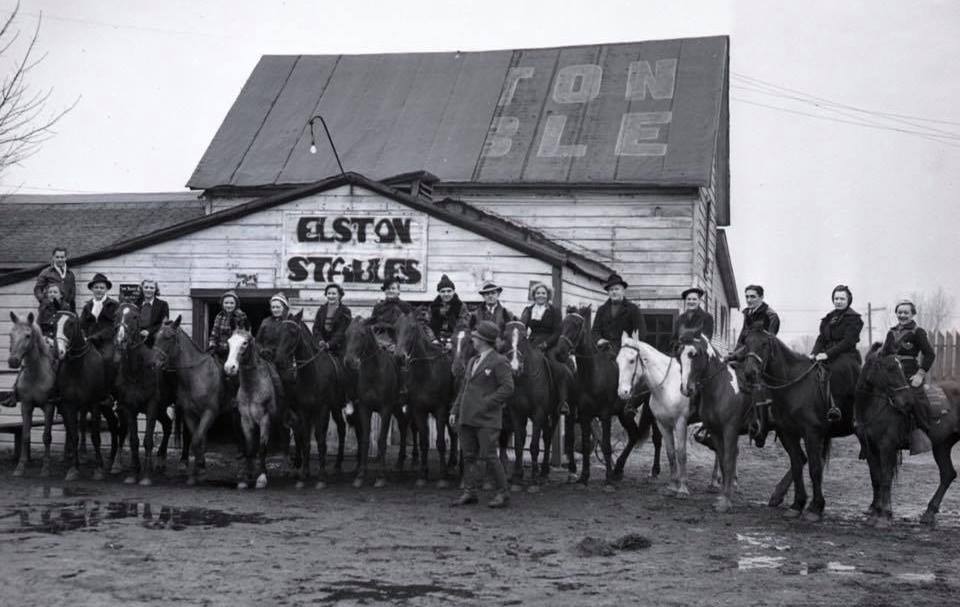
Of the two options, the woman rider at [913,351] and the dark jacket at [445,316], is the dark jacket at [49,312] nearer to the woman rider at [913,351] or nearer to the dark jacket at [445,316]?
the dark jacket at [445,316]

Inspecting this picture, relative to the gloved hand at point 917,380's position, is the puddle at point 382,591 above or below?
below

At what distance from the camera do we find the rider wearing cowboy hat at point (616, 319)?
47.6 ft

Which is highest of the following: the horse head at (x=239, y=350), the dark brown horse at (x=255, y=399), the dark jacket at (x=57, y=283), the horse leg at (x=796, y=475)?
the dark jacket at (x=57, y=283)

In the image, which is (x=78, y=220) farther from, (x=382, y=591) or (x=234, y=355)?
(x=382, y=591)

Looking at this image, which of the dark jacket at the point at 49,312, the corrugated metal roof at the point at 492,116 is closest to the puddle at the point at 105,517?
the dark jacket at the point at 49,312

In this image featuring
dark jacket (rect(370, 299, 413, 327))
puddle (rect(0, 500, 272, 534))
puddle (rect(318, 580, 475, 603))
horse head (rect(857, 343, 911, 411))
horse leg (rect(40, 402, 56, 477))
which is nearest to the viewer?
puddle (rect(318, 580, 475, 603))

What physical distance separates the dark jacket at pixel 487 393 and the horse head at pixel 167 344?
4160mm

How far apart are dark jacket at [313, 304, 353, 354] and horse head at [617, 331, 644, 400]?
402cm

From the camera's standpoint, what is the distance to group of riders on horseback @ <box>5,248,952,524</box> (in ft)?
39.0

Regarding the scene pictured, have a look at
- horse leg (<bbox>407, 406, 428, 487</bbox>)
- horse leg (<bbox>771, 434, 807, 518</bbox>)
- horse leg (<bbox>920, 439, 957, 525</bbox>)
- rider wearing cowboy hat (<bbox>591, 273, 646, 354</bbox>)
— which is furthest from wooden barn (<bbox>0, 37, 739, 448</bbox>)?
horse leg (<bbox>920, 439, 957, 525</bbox>)

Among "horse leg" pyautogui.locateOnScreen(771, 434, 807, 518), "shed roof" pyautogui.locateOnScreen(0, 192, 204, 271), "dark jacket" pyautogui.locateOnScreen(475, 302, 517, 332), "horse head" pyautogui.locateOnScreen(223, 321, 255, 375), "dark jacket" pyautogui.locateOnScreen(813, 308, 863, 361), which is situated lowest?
"horse leg" pyautogui.locateOnScreen(771, 434, 807, 518)

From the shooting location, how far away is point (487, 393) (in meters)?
12.1

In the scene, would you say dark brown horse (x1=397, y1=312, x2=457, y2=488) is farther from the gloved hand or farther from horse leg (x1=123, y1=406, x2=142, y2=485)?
the gloved hand

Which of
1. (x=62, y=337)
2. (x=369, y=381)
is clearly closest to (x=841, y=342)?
(x=369, y=381)
